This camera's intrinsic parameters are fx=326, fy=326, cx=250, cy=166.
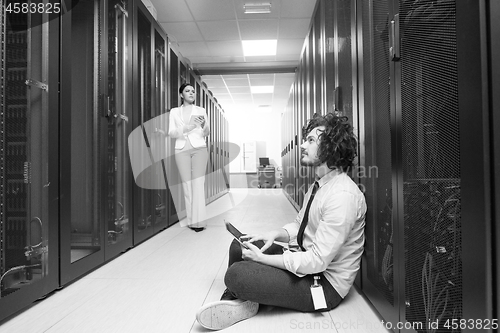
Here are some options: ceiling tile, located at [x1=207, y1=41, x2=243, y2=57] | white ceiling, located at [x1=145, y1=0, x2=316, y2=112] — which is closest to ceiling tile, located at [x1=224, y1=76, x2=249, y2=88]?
white ceiling, located at [x1=145, y1=0, x2=316, y2=112]

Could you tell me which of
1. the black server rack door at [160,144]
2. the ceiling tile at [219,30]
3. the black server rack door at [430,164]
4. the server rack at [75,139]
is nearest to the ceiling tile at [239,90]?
the ceiling tile at [219,30]

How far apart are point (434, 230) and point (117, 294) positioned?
142cm

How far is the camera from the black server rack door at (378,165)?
1.19m

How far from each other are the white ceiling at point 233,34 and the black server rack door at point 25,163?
7.97 ft

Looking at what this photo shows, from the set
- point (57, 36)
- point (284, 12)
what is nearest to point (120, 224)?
point (57, 36)

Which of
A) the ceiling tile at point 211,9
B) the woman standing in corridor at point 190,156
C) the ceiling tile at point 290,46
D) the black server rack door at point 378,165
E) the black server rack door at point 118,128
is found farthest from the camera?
the ceiling tile at point 290,46

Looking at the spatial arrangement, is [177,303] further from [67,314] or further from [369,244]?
[369,244]

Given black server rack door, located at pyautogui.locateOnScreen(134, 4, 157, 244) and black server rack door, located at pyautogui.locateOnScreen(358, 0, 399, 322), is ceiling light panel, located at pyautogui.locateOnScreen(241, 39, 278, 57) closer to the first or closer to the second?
black server rack door, located at pyautogui.locateOnScreen(134, 4, 157, 244)

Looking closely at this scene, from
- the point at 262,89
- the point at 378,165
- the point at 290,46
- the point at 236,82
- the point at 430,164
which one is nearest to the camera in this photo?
the point at 430,164

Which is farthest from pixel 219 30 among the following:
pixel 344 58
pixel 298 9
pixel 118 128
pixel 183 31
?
pixel 344 58

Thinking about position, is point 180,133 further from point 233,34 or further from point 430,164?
point 430,164

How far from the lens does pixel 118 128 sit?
239 cm

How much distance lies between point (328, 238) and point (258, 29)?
4.39m

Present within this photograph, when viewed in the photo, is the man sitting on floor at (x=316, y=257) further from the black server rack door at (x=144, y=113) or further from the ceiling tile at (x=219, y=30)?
the ceiling tile at (x=219, y=30)
